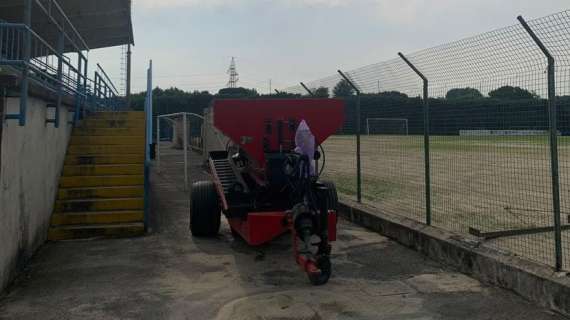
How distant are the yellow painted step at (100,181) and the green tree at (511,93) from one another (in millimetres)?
5810

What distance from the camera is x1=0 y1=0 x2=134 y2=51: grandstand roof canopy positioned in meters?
11.3

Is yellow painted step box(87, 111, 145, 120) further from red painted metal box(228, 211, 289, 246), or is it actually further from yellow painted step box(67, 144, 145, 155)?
red painted metal box(228, 211, 289, 246)

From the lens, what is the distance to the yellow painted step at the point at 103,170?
8.34 metres

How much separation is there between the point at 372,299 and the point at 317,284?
0.61 meters

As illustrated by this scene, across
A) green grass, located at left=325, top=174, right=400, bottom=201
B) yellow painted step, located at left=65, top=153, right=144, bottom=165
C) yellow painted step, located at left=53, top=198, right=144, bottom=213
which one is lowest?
yellow painted step, located at left=53, top=198, right=144, bottom=213

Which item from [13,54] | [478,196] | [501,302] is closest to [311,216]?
[501,302]

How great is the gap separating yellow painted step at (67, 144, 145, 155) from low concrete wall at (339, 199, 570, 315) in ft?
15.7

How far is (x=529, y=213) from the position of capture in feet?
27.4

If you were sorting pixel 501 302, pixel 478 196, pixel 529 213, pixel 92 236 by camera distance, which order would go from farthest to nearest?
1. pixel 478 196
2. pixel 529 213
3. pixel 92 236
4. pixel 501 302

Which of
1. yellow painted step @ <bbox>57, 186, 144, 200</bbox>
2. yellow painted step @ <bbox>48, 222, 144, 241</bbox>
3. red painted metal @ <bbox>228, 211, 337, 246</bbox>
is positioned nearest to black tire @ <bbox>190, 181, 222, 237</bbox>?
yellow painted step @ <bbox>48, 222, 144, 241</bbox>

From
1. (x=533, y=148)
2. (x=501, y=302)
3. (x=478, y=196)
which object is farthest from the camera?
(x=478, y=196)

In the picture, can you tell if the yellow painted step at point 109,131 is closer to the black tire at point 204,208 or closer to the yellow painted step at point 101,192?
the yellow painted step at point 101,192

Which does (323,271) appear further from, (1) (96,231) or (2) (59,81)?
(2) (59,81)

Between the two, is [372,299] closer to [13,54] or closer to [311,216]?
[311,216]
